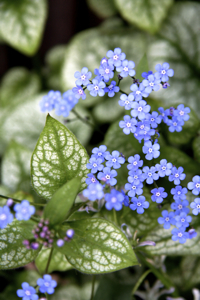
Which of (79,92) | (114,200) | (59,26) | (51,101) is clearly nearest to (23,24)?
(59,26)

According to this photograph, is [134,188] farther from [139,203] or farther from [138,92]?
[138,92]

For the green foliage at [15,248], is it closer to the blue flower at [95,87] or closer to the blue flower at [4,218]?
the blue flower at [4,218]

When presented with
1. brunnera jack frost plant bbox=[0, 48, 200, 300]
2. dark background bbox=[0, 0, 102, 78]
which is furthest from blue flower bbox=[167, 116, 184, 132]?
dark background bbox=[0, 0, 102, 78]

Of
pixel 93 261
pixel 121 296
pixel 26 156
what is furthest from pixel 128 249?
pixel 26 156

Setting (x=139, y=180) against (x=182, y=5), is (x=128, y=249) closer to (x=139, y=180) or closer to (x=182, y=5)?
(x=139, y=180)

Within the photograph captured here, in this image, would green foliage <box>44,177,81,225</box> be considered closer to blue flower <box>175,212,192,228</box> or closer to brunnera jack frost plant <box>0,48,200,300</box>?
brunnera jack frost plant <box>0,48,200,300</box>
